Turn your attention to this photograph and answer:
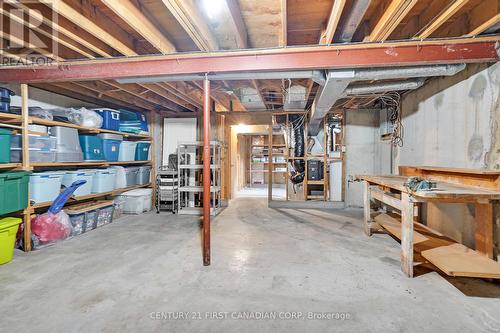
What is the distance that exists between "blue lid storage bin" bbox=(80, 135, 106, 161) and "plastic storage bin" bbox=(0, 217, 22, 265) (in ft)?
5.09

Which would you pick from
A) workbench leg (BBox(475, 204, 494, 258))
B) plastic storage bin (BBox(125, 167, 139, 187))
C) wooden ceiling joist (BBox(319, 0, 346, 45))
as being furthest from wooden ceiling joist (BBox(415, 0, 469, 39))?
plastic storage bin (BBox(125, 167, 139, 187))

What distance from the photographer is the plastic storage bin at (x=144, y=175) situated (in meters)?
5.20

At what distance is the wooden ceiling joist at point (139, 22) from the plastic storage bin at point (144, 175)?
324 centimetres

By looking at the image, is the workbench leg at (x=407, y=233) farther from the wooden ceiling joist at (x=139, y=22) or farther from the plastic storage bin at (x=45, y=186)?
the plastic storage bin at (x=45, y=186)

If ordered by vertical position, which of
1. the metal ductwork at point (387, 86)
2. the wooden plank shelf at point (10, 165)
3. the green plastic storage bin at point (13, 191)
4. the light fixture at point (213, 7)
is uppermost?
the light fixture at point (213, 7)

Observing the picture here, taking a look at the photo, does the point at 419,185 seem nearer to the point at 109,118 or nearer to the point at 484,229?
the point at 484,229

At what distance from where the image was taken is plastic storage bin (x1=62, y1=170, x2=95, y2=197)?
369 centimetres

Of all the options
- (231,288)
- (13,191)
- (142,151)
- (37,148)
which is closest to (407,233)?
(231,288)

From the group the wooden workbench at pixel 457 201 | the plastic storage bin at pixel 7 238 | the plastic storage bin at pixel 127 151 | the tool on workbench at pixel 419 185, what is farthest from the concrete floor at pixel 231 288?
the plastic storage bin at pixel 127 151

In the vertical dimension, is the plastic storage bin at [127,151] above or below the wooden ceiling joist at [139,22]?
below

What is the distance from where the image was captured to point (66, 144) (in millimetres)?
3531

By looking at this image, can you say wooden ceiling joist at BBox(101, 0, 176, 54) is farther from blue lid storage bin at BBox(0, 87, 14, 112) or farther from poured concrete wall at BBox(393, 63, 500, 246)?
poured concrete wall at BBox(393, 63, 500, 246)

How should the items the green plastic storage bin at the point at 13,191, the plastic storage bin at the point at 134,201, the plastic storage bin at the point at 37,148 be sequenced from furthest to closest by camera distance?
the plastic storage bin at the point at 134,201 < the plastic storage bin at the point at 37,148 < the green plastic storage bin at the point at 13,191

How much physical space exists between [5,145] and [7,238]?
40.3 inches
